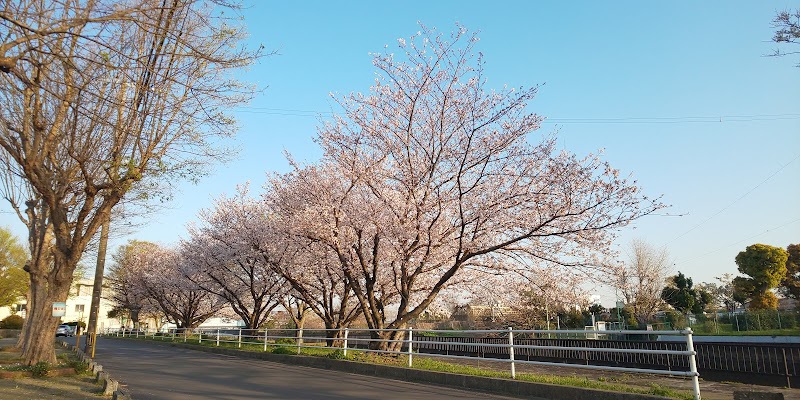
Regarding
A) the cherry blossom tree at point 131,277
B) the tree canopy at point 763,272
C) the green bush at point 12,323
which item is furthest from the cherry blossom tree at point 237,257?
the tree canopy at point 763,272

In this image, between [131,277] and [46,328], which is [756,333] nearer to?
[46,328]

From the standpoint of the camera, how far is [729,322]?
35.8 metres

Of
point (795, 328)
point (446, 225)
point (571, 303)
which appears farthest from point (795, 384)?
point (795, 328)

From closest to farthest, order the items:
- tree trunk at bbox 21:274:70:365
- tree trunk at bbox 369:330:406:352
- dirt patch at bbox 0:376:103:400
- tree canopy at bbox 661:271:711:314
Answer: dirt patch at bbox 0:376:103:400 → tree trunk at bbox 21:274:70:365 → tree trunk at bbox 369:330:406:352 → tree canopy at bbox 661:271:711:314

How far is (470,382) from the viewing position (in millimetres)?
10562

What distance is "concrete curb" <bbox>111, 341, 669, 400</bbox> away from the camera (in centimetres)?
823

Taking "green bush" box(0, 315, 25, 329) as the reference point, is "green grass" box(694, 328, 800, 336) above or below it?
below

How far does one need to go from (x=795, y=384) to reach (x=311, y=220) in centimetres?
1286

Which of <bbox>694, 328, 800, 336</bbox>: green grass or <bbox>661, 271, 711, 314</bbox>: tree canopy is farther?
<bbox>661, 271, 711, 314</bbox>: tree canopy

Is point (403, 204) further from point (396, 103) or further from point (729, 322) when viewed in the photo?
point (729, 322)

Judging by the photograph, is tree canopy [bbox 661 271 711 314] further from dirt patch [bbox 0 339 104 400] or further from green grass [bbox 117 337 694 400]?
dirt patch [bbox 0 339 104 400]

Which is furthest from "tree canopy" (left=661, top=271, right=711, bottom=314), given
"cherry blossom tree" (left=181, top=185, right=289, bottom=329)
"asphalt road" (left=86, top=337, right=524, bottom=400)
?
"asphalt road" (left=86, top=337, right=524, bottom=400)

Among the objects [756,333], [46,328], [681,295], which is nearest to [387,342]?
[46,328]

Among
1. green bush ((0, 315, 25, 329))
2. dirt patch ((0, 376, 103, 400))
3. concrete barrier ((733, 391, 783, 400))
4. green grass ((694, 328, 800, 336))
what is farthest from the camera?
green bush ((0, 315, 25, 329))
